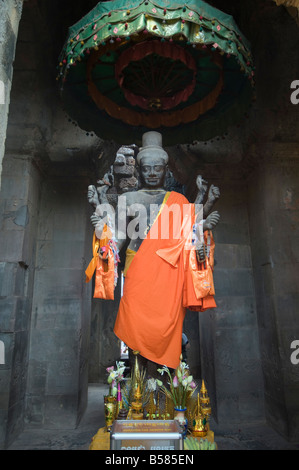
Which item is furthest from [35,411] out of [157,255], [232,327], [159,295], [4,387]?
[232,327]

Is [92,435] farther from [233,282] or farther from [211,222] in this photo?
[211,222]

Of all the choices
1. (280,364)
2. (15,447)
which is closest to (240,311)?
(280,364)

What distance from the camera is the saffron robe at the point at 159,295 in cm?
372

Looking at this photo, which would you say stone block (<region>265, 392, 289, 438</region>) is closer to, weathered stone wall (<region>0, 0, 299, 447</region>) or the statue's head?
weathered stone wall (<region>0, 0, 299, 447</region>)

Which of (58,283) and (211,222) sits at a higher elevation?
(211,222)

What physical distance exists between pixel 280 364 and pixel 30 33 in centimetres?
612

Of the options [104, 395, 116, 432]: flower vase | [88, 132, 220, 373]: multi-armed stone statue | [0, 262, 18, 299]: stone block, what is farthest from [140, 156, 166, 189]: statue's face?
[104, 395, 116, 432]: flower vase

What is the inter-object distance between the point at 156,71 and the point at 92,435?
505cm

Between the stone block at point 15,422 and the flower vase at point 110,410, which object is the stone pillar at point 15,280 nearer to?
the stone block at point 15,422

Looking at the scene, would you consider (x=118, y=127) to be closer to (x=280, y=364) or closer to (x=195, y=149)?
(x=195, y=149)

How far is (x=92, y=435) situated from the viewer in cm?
464

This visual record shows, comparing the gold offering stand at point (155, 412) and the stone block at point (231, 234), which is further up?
the stone block at point (231, 234)

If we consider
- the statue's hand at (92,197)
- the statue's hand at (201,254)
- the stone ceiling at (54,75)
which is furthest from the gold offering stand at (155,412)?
the stone ceiling at (54,75)

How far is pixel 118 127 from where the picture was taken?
5398mm
